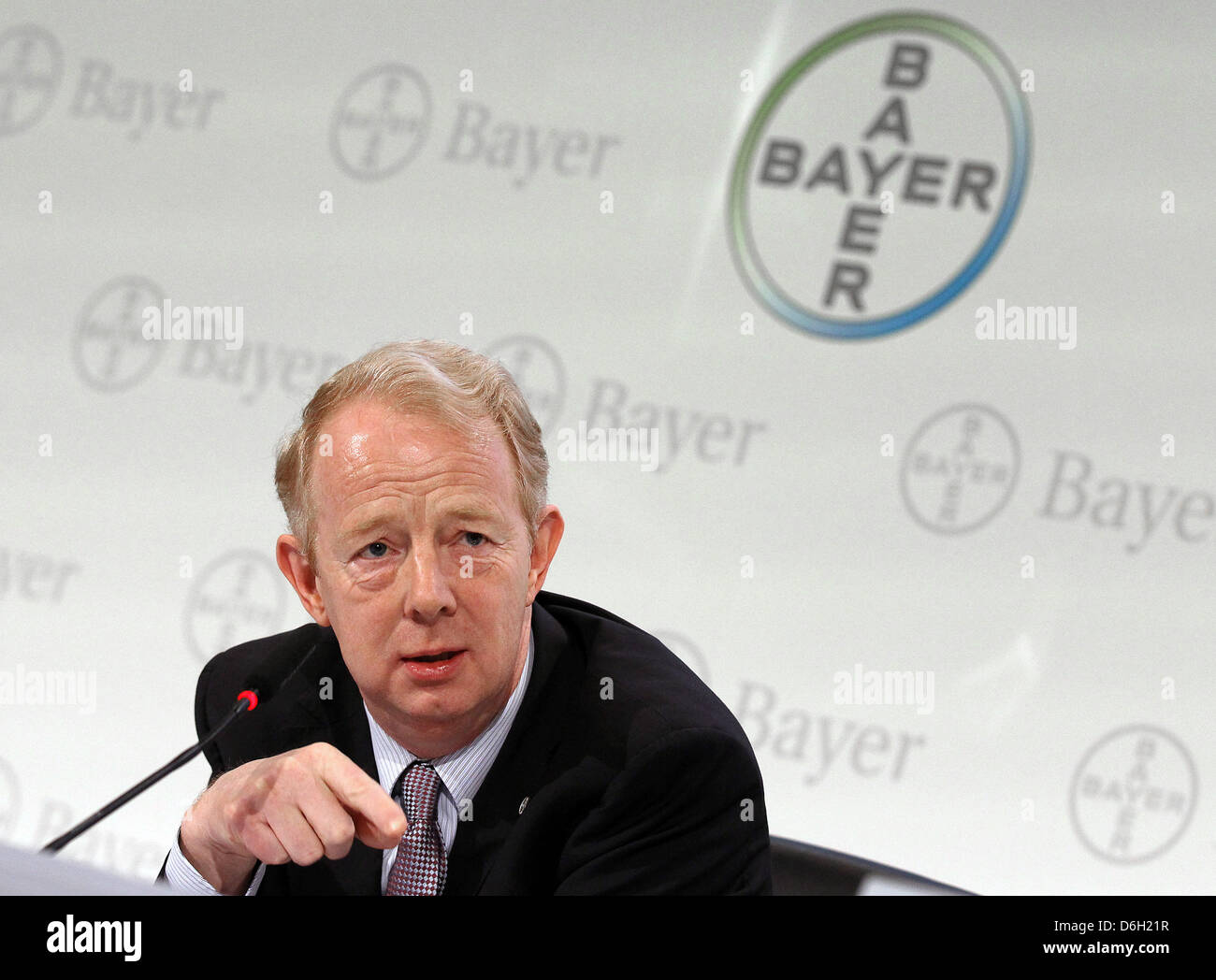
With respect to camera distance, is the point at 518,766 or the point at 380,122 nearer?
the point at 518,766

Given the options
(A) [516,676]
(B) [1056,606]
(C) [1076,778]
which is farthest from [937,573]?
(A) [516,676]

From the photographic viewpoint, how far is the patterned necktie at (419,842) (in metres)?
1.53

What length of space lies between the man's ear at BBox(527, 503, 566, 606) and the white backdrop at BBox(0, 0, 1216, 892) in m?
1.95

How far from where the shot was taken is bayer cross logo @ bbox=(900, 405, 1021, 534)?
3.63 m

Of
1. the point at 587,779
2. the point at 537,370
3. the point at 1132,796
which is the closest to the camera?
the point at 587,779

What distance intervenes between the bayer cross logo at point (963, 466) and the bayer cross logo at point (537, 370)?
3.48 ft

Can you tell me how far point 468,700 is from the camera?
154 centimetres

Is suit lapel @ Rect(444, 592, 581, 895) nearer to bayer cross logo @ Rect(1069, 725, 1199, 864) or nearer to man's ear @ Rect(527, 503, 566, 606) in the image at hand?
man's ear @ Rect(527, 503, 566, 606)

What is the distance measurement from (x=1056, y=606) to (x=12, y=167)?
353 centimetres
